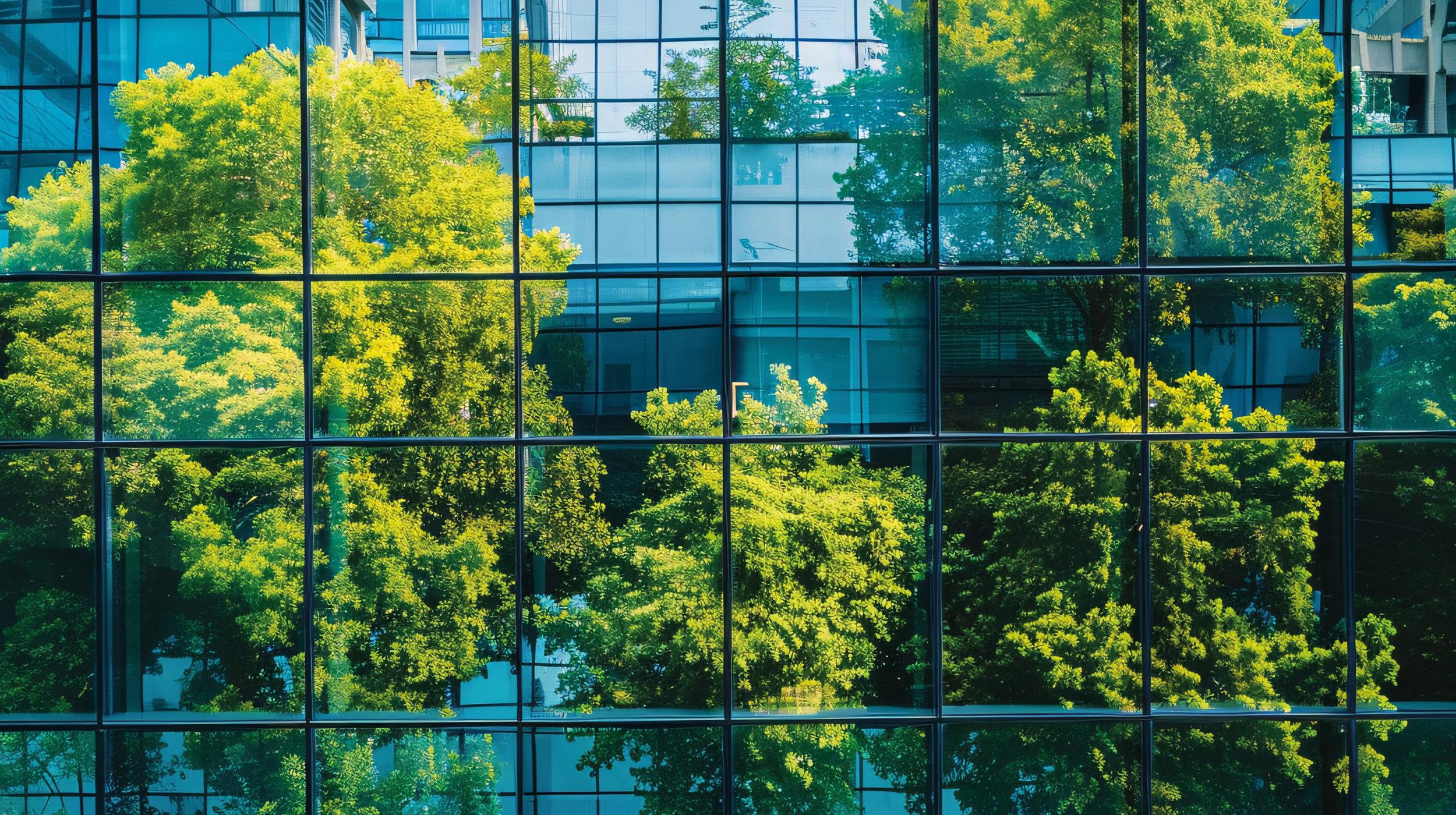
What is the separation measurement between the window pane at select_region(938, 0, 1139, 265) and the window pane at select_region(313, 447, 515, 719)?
174 inches

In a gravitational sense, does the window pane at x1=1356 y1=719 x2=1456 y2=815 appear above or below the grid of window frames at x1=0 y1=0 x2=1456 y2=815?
below

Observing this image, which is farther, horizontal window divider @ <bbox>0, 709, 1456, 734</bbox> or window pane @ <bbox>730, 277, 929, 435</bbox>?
window pane @ <bbox>730, 277, 929, 435</bbox>

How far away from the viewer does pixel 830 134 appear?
23.7ft

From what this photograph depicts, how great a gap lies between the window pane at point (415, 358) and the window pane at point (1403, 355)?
22.0 ft

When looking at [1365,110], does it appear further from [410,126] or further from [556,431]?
[410,126]

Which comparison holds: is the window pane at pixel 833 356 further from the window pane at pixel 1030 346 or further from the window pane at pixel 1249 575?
the window pane at pixel 1249 575

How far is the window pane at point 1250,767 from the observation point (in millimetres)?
7051

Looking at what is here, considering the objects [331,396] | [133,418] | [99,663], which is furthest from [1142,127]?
[99,663]

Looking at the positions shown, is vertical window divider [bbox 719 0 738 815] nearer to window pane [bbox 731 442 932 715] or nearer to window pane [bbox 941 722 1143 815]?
window pane [bbox 731 442 932 715]

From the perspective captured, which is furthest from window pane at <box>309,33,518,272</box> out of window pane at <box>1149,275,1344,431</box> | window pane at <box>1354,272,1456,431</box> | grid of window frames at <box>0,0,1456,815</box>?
window pane at <box>1354,272,1456,431</box>

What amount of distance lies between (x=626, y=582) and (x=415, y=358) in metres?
2.54

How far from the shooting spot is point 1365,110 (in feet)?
23.7

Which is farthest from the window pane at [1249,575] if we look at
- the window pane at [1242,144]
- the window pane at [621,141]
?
the window pane at [621,141]

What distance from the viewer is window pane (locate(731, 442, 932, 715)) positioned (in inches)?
279
